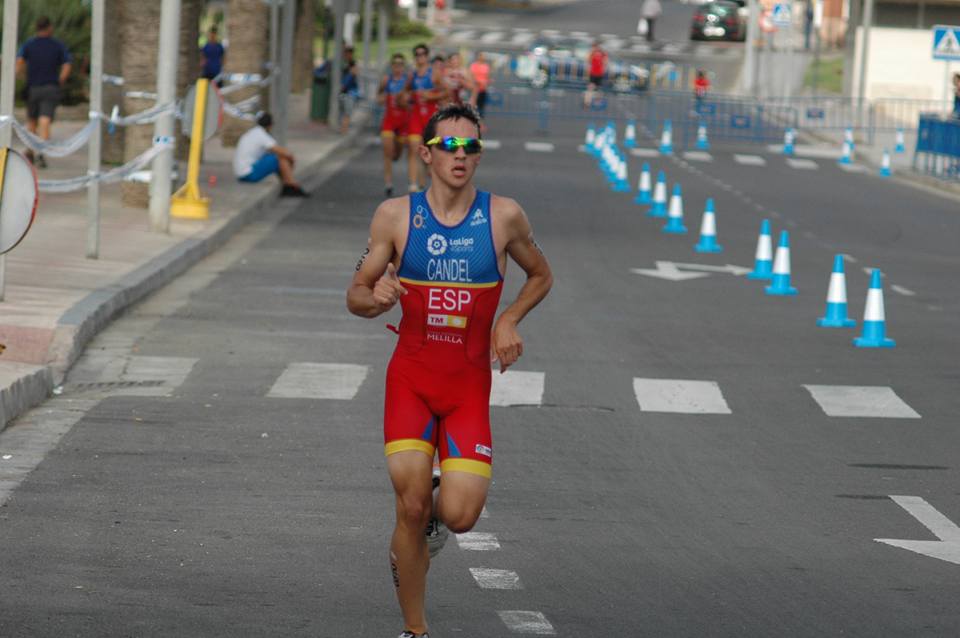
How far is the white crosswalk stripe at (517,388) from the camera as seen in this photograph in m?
13.9

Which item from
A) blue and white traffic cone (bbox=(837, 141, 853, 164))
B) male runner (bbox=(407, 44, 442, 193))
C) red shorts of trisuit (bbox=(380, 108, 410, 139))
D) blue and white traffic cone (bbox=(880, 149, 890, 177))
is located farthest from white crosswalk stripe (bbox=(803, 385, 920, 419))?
blue and white traffic cone (bbox=(837, 141, 853, 164))

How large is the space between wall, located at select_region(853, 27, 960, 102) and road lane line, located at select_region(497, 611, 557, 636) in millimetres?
61566

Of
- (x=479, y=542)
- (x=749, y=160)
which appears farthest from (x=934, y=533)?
(x=749, y=160)

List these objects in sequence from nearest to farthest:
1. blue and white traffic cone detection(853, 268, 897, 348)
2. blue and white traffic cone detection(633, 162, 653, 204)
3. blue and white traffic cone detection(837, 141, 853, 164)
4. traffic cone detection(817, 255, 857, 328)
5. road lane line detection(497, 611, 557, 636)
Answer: road lane line detection(497, 611, 557, 636)
blue and white traffic cone detection(853, 268, 897, 348)
traffic cone detection(817, 255, 857, 328)
blue and white traffic cone detection(633, 162, 653, 204)
blue and white traffic cone detection(837, 141, 853, 164)

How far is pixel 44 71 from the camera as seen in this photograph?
2836cm

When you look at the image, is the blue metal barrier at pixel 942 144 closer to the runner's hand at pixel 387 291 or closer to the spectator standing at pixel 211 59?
the spectator standing at pixel 211 59

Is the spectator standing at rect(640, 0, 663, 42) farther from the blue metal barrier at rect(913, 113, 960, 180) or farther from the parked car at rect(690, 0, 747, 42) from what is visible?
the blue metal barrier at rect(913, 113, 960, 180)

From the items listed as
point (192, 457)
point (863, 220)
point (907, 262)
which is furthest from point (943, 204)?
point (192, 457)

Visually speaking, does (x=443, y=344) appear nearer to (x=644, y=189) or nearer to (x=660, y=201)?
(x=660, y=201)

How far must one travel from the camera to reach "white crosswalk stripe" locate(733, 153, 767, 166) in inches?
1783

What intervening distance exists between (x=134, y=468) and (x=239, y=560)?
90.5 inches

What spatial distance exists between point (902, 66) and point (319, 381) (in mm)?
56687

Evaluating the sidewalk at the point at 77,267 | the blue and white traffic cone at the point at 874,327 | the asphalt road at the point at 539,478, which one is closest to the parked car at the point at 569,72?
the sidewalk at the point at 77,267

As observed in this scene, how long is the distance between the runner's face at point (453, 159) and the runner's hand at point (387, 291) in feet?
1.41
